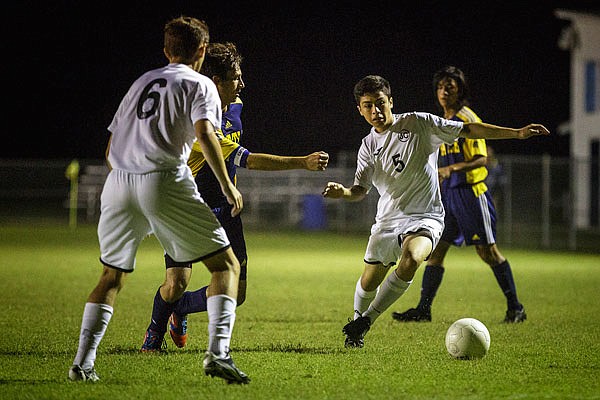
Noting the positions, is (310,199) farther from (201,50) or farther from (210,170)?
(201,50)

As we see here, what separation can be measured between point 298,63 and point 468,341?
2605 cm

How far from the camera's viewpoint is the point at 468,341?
6.56 m

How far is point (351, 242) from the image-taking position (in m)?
22.9

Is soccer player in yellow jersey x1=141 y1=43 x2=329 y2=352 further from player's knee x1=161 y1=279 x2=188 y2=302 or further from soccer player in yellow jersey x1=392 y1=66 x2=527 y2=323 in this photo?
soccer player in yellow jersey x1=392 y1=66 x2=527 y2=323

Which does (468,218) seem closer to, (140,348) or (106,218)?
(140,348)

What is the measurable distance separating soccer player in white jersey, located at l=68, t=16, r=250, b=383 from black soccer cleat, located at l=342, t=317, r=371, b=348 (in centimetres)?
184

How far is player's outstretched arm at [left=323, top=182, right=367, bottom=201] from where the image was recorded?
6.84 meters

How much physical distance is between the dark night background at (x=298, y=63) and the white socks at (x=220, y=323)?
23.3 m

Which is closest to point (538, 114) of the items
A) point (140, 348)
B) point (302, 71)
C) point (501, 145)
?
point (501, 145)

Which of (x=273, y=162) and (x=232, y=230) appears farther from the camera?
(x=232, y=230)

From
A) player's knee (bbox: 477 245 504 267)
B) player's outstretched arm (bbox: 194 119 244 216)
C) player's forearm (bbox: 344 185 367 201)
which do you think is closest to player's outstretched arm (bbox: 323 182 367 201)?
player's forearm (bbox: 344 185 367 201)

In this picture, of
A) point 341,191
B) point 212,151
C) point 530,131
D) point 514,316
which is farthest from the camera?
point 514,316

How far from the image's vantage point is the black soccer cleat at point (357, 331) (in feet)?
23.5

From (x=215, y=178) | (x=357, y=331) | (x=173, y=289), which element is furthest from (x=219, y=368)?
(x=357, y=331)
